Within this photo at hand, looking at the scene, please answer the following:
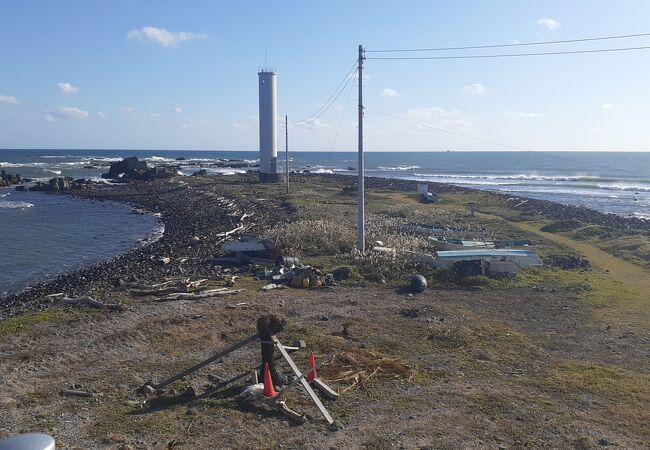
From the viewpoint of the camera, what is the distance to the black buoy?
17281 mm

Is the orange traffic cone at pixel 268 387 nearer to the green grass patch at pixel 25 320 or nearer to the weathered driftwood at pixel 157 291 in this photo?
the green grass patch at pixel 25 320

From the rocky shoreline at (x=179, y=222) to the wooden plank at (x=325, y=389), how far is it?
9.47 meters

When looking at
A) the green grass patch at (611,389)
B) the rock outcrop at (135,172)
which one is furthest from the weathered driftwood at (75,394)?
the rock outcrop at (135,172)

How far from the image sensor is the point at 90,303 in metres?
15.2

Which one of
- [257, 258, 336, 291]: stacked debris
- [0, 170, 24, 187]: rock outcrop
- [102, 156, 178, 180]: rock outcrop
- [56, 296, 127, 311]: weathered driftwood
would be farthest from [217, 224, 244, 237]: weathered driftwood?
[0, 170, 24, 187]: rock outcrop

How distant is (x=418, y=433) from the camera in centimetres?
864

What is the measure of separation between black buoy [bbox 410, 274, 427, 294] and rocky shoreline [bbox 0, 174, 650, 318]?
21.4ft

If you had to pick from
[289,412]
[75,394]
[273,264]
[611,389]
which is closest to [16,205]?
[273,264]

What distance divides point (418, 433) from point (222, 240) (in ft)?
64.0

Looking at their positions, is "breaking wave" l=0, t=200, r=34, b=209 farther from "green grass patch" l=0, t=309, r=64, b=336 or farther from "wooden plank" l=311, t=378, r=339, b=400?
"wooden plank" l=311, t=378, r=339, b=400

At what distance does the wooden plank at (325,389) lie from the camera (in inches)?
382

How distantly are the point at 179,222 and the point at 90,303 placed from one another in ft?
66.7

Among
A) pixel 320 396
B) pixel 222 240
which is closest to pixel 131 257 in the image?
pixel 222 240

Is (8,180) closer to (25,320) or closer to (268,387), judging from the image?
(25,320)
